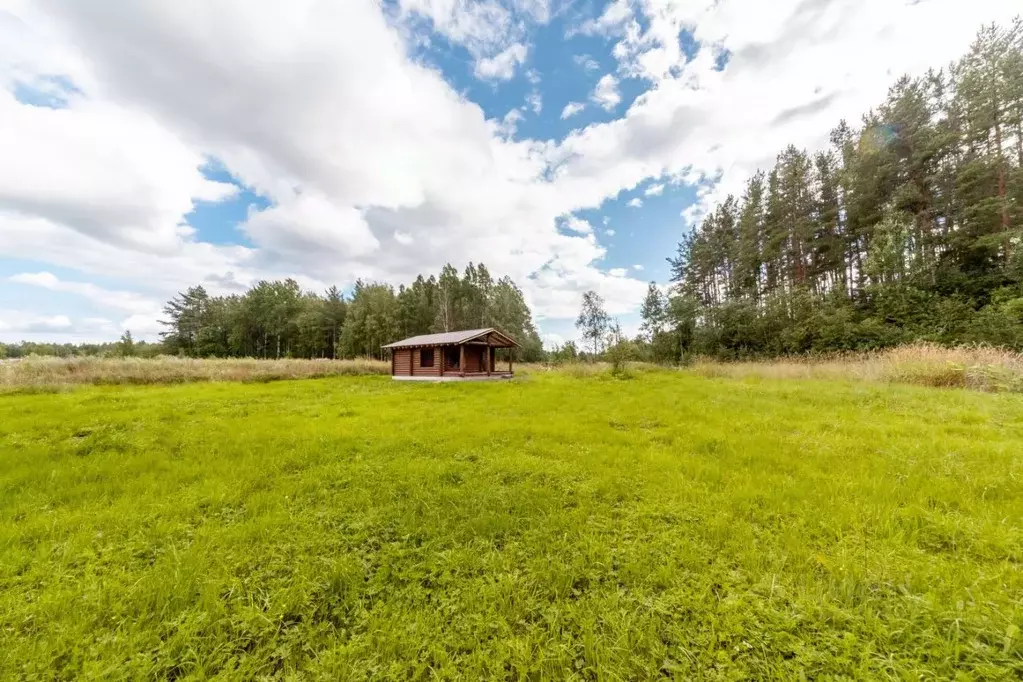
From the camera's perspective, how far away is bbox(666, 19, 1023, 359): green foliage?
61.0 feet

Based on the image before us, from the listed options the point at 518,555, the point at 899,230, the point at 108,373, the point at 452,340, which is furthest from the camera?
the point at 899,230

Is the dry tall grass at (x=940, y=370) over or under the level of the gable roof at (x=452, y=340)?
under

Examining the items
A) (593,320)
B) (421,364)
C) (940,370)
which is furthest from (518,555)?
(593,320)

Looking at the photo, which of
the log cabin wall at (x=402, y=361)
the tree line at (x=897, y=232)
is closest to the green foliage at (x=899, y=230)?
the tree line at (x=897, y=232)

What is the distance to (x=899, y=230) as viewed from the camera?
68.8 ft

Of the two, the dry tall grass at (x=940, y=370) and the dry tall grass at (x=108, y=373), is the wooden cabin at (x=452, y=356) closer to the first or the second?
the dry tall grass at (x=108, y=373)

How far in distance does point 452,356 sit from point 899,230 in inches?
1088

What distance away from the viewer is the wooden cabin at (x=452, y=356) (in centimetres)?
1997

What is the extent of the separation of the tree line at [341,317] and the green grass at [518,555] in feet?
122

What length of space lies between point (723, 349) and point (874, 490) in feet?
91.0

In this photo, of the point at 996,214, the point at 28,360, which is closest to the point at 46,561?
the point at 28,360

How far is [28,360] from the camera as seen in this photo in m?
15.9

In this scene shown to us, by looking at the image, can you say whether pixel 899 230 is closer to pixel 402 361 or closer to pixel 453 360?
pixel 453 360

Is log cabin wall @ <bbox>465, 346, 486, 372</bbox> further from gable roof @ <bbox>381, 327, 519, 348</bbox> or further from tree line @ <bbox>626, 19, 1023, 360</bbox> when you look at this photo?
tree line @ <bbox>626, 19, 1023, 360</bbox>
